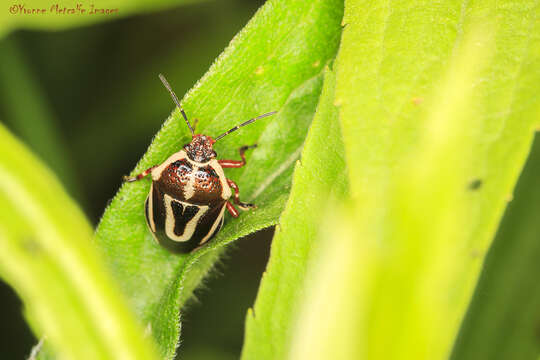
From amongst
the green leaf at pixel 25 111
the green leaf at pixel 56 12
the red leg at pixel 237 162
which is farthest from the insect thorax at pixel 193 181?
the green leaf at pixel 25 111

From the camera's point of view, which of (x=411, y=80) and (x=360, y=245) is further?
(x=411, y=80)

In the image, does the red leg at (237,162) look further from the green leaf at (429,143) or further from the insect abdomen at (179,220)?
the green leaf at (429,143)

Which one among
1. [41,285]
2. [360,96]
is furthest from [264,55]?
[41,285]

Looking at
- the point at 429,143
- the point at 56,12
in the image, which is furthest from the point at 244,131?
the point at 429,143

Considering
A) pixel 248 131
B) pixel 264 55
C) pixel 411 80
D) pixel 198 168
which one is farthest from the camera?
pixel 198 168

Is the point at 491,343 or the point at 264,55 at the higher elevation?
the point at 264,55

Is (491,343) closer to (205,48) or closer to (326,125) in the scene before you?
(326,125)

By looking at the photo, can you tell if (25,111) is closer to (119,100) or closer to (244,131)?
(119,100)
